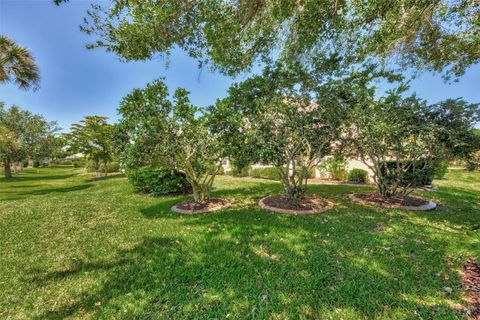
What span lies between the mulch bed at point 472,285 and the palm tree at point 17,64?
18335 mm

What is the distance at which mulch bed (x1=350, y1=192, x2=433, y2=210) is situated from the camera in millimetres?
8125

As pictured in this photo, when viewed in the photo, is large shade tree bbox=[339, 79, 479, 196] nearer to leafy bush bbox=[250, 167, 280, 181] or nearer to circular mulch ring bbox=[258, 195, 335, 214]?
circular mulch ring bbox=[258, 195, 335, 214]

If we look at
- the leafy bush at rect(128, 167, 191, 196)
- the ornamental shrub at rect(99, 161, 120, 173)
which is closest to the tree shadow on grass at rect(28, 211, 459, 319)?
the leafy bush at rect(128, 167, 191, 196)

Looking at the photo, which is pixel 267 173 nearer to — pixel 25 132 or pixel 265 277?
pixel 265 277

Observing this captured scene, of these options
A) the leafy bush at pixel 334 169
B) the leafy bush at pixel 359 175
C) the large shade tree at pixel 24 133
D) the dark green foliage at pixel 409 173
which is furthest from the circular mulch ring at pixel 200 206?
the large shade tree at pixel 24 133

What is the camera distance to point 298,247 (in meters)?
4.71

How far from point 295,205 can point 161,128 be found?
548cm

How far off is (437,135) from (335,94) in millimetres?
3591

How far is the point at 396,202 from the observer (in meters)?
8.58

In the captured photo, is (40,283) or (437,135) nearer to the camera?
(40,283)

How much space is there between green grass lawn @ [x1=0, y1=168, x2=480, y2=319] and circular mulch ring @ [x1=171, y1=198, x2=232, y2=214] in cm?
58

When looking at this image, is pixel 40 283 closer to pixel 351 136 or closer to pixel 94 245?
pixel 94 245

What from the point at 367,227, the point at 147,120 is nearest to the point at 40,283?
the point at 147,120

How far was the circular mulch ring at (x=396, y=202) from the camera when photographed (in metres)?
7.97
